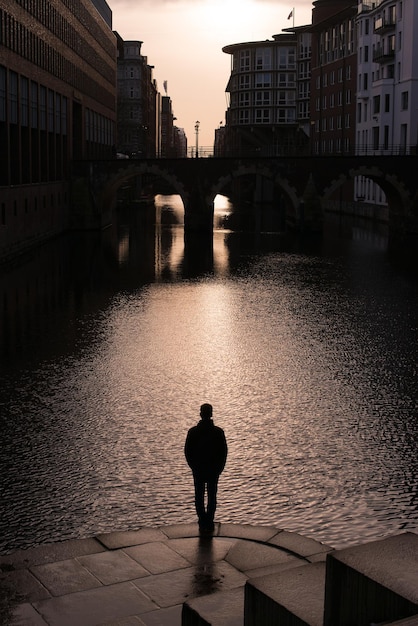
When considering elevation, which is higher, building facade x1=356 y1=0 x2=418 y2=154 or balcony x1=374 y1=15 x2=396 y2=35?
balcony x1=374 y1=15 x2=396 y2=35

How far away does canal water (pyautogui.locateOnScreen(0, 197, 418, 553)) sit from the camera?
14461 mm

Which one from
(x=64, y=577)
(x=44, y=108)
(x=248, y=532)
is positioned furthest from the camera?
(x=44, y=108)

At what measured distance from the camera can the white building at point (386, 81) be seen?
272ft

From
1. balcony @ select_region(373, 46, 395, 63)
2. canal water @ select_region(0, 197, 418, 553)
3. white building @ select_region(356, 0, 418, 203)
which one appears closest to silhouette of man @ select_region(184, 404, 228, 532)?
canal water @ select_region(0, 197, 418, 553)

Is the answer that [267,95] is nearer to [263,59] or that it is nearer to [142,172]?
[263,59]

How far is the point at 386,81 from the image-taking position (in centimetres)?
8844

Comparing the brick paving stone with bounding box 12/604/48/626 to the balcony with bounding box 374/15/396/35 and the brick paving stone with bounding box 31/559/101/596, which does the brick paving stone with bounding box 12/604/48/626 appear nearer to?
the brick paving stone with bounding box 31/559/101/596

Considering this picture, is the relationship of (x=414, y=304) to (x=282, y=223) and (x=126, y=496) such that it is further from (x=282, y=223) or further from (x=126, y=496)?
(x=282, y=223)

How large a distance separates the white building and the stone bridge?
17.1ft

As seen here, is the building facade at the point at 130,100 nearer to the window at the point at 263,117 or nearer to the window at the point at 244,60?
the window at the point at 244,60

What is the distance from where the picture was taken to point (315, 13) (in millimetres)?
116812

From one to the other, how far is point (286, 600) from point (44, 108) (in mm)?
62554

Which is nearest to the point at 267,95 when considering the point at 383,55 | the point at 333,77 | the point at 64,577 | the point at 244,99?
the point at 244,99

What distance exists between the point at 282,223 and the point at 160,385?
7033 cm
